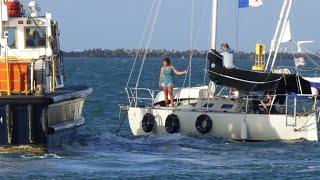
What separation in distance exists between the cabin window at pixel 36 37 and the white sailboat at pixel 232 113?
4819 millimetres

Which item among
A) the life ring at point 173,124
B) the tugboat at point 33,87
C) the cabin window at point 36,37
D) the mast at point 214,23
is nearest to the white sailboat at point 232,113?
the life ring at point 173,124

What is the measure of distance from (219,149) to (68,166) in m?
5.55

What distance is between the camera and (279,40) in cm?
3106

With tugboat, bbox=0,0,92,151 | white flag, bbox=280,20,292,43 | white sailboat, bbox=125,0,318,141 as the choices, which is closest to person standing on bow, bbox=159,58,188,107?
white sailboat, bbox=125,0,318,141

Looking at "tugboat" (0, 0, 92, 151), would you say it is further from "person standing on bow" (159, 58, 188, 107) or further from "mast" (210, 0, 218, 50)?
"mast" (210, 0, 218, 50)

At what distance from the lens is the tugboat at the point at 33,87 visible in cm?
2134

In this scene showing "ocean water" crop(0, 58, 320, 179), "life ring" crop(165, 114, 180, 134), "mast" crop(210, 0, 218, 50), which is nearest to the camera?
"ocean water" crop(0, 58, 320, 179)

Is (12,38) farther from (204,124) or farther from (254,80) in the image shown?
(254,80)

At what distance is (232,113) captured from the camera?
26.9m

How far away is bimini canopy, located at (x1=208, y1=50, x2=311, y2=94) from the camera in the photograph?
27438mm

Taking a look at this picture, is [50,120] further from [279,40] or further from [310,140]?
[279,40]

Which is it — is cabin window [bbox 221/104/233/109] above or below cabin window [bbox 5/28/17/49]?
below

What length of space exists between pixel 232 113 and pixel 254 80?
56.5 inches

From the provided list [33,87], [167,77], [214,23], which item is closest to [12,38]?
[33,87]
